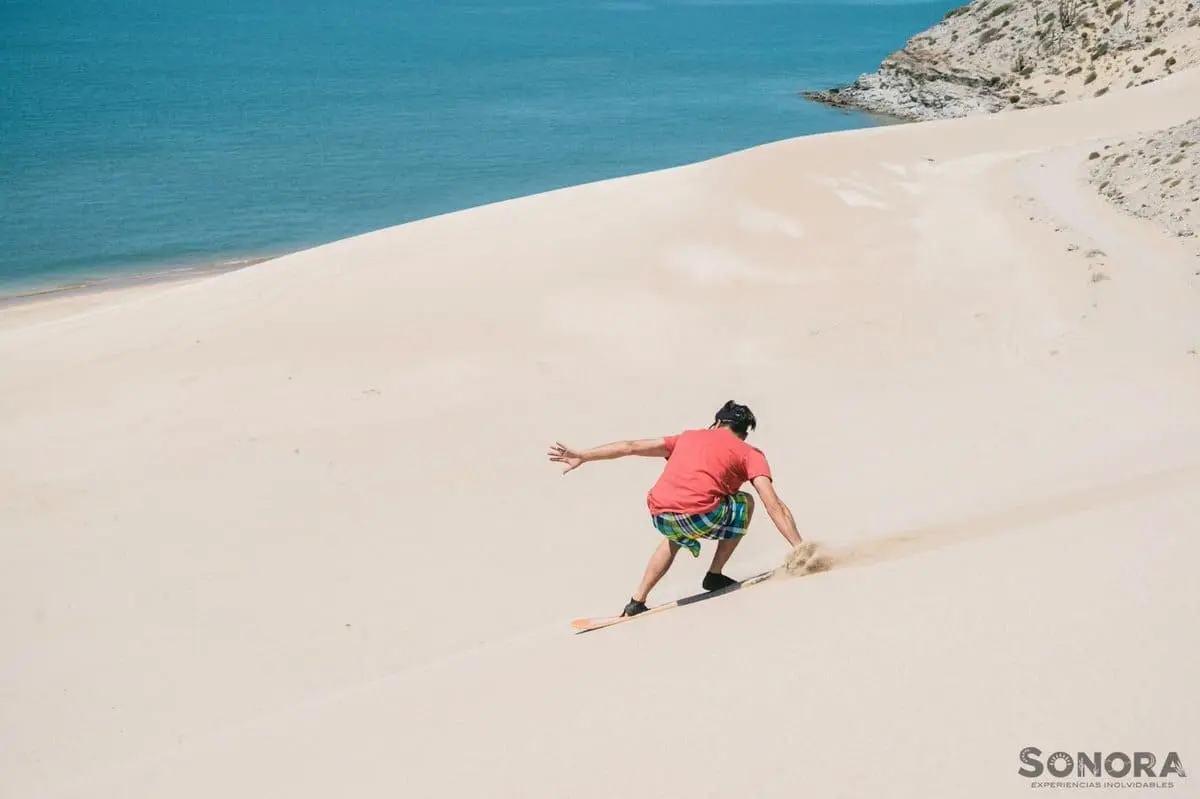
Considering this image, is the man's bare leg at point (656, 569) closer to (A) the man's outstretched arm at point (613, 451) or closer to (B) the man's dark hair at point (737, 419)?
(A) the man's outstretched arm at point (613, 451)

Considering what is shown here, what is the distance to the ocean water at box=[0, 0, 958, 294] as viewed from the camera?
3147cm

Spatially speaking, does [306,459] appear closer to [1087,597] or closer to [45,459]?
[45,459]

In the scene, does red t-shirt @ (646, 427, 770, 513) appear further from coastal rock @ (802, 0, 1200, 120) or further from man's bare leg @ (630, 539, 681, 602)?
coastal rock @ (802, 0, 1200, 120)

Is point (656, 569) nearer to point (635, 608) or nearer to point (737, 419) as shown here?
point (635, 608)

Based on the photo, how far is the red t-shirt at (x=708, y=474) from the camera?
630 cm

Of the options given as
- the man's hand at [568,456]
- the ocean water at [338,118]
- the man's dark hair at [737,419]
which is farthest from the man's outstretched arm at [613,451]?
the ocean water at [338,118]

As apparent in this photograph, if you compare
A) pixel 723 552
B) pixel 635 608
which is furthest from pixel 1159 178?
pixel 635 608

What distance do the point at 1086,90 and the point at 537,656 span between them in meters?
38.9

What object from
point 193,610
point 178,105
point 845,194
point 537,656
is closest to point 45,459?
point 193,610

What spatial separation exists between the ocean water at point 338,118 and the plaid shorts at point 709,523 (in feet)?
76.2

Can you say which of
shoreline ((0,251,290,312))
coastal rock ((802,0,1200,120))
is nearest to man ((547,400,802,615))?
shoreline ((0,251,290,312))

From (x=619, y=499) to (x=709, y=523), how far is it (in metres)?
3.37

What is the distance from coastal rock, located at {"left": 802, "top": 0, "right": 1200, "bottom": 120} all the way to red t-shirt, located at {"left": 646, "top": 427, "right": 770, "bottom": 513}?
33.2 metres

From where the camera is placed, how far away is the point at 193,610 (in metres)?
8.07
